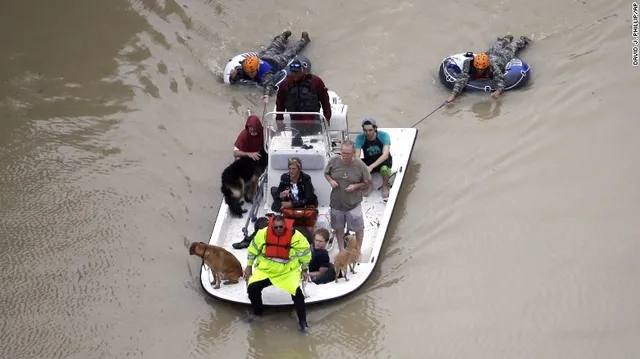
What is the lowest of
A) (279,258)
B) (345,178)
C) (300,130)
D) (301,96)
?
(279,258)

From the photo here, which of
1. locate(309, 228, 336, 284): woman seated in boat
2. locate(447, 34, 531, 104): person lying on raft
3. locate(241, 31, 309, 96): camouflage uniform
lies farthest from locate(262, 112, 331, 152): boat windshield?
locate(447, 34, 531, 104): person lying on raft

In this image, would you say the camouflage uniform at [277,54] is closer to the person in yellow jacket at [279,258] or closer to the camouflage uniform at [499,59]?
the camouflage uniform at [499,59]

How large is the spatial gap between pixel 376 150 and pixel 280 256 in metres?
2.55

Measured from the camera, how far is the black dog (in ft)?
31.6

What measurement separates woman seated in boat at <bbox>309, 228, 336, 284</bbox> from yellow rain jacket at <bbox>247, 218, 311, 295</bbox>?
0.61 m

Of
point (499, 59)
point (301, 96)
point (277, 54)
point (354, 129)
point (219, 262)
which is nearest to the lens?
point (219, 262)

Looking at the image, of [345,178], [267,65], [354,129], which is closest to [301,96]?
[345,178]

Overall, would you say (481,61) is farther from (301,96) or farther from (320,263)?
(320,263)

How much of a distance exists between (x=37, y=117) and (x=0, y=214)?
7.51 feet

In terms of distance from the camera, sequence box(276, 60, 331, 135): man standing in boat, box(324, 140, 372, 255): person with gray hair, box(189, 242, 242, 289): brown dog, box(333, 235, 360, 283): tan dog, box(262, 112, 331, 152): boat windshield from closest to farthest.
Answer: box(189, 242, 242, 289): brown dog < box(333, 235, 360, 283): tan dog < box(324, 140, 372, 255): person with gray hair < box(262, 112, 331, 152): boat windshield < box(276, 60, 331, 135): man standing in boat

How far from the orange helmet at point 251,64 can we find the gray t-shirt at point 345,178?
411cm

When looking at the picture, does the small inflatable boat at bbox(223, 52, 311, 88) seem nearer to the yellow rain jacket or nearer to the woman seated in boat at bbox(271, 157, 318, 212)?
the woman seated in boat at bbox(271, 157, 318, 212)

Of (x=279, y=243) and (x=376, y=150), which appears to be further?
(x=376, y=150)

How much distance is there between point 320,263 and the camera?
882 centimetres
